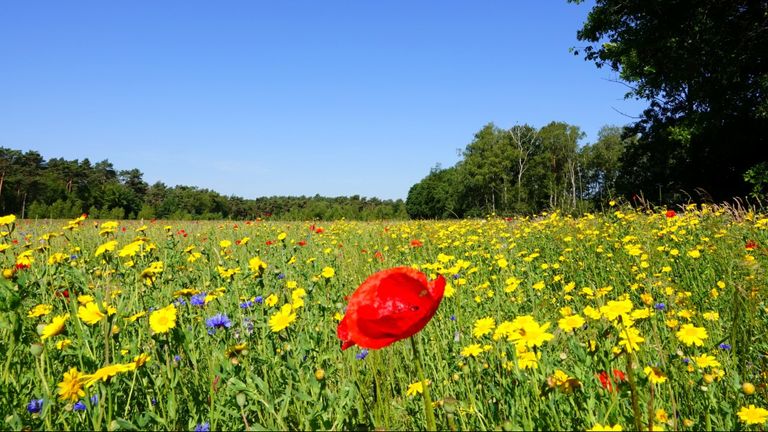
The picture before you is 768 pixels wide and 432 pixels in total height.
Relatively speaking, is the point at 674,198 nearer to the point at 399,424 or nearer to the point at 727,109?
the point at 727,109

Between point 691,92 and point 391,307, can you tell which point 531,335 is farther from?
point 691,92

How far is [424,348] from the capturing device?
2305 millimetres

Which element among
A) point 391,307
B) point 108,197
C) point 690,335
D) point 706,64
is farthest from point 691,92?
point 108,197


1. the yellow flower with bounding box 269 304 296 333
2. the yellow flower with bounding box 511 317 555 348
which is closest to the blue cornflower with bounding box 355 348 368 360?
the yellow flower with bounding box 269 304 296 333

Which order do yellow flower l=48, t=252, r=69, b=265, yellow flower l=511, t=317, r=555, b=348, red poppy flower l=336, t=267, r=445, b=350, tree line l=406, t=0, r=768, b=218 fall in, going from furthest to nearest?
tree line l=406, t=0, r=768, b=218
yellow flower l=48, t=252, r=69, b=265
yellow flower l=511, t=317, r=555, b=348
red poppy flower l=336, t=267, r=445, b=350

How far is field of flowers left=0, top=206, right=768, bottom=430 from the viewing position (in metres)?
1.25

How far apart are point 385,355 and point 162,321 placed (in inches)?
44.4

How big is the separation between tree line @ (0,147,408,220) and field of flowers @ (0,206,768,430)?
1241cm

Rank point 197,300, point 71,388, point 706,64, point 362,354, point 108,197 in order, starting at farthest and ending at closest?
point 108,197, point 706,64, point 197,300, point 362,354, point 71,388

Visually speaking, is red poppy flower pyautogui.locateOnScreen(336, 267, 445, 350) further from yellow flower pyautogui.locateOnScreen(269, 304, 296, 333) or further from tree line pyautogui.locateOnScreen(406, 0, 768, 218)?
tree line pyautogui.locateOnScreen(406, 0, 768, 218)

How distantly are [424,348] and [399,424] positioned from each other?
72cm

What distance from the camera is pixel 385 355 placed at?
2.16 metres

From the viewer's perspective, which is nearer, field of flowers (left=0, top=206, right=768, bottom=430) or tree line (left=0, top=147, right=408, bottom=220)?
field of flowers (left=0, top=206, right=768, bottom=430)

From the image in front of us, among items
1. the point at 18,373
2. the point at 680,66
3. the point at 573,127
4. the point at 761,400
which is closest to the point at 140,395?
the point at 18,373
